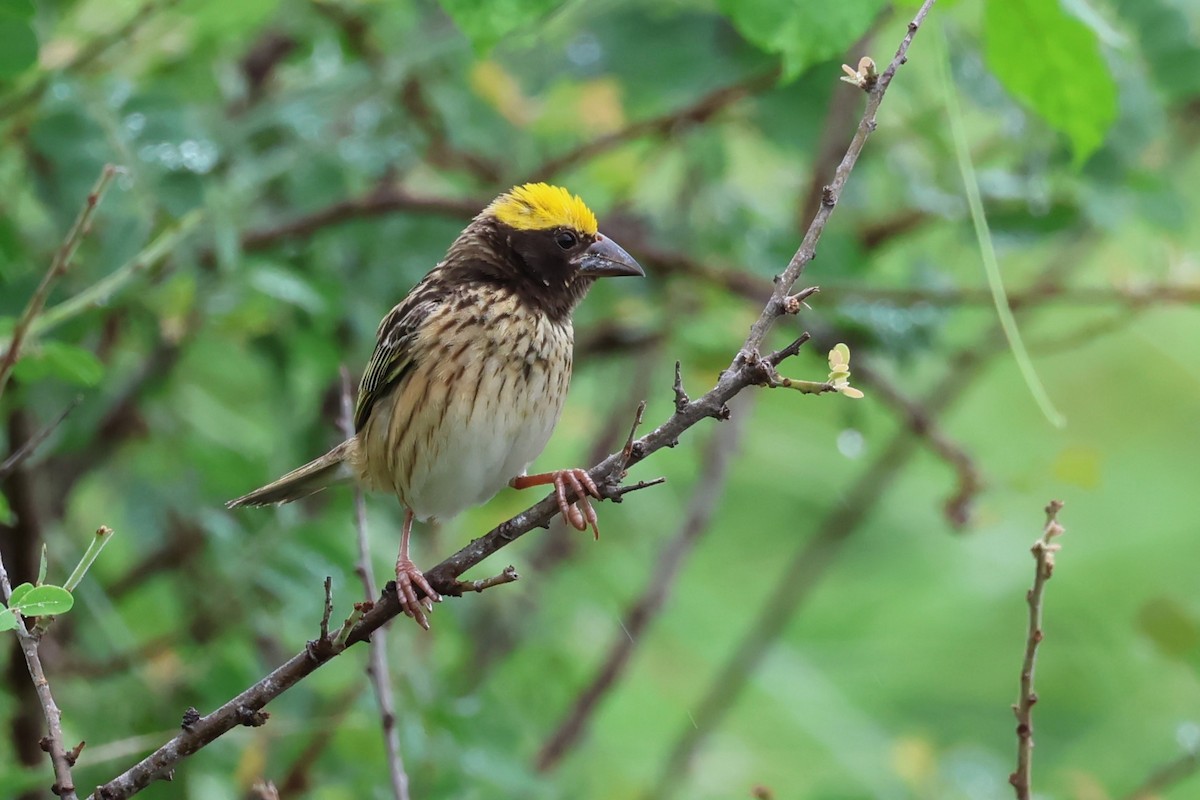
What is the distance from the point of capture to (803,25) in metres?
2.76

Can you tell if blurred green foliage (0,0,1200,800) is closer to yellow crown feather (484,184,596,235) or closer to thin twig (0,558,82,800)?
yellow crown feather (484,184,596,235)

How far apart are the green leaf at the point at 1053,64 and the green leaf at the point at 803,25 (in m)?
0.31

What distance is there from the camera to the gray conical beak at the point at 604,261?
4.13 metres

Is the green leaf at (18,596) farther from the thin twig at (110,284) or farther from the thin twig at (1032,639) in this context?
the thin twig at (1032,639)

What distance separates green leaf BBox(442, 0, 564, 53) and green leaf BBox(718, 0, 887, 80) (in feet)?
1.24

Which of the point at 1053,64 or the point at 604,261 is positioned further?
the point at 604,261

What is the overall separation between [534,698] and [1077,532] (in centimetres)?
346

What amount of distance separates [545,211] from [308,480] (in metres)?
1.03

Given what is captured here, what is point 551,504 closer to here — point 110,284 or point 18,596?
point 18,596

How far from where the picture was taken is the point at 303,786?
474 cm

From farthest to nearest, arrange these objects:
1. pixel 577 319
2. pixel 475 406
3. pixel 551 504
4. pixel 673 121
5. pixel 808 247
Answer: pixel 577 319, pixel 673 121, pixel 475 406, pixel 551 504, pixel 808 247

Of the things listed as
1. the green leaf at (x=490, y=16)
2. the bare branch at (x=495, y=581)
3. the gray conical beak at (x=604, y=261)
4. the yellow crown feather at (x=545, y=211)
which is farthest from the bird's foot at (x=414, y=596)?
the yellow crown feather at (x=545, y=211)

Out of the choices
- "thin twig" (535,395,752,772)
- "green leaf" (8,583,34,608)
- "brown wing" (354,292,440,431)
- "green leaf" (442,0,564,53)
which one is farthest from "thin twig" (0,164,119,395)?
"thin twig" (535,395,752,772)

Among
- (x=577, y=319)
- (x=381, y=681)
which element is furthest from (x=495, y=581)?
(x=577, y=319)
